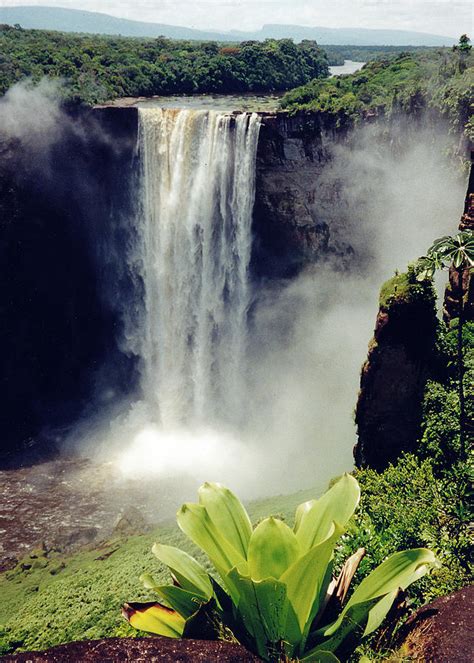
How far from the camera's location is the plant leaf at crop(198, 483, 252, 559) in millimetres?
5797

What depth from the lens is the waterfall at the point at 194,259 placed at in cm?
2675

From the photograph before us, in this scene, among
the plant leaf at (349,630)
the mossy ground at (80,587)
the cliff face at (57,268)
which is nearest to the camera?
the plant leaf at (349,630)

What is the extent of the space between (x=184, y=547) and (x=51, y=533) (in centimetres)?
726

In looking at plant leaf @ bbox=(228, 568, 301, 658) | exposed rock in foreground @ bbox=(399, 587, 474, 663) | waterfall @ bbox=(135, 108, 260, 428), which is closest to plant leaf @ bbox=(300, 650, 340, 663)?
plant leaf @ bbox=(228, 568, 301, 658)

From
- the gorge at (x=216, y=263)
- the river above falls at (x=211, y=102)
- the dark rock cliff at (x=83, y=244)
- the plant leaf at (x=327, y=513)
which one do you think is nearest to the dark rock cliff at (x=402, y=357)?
the plant leaf at (x=327, y=513)

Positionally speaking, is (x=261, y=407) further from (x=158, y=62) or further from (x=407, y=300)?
(x=158, y=62)

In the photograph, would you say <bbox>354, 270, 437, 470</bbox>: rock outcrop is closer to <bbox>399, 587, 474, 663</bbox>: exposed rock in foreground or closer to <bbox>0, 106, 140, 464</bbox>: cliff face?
<bbox>399, 587, 474, 663</bbox>: exposed rock in foreground

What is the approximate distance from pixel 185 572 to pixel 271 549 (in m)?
1.08

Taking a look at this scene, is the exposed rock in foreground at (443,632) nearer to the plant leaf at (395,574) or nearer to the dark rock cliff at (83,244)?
the plant leaf at (395,574)

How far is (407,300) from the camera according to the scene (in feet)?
47.3

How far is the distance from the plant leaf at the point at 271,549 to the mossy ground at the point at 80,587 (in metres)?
8.52

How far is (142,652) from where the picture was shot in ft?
14.5

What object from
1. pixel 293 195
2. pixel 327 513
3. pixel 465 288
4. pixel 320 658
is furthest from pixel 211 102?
pixel 320 658

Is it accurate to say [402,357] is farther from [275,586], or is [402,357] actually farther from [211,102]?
[211,102]
